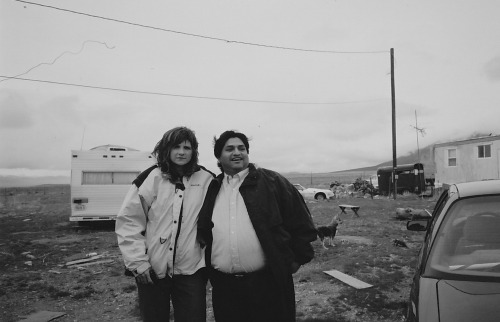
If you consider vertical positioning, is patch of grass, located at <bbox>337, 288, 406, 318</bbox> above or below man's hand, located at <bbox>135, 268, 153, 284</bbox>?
below

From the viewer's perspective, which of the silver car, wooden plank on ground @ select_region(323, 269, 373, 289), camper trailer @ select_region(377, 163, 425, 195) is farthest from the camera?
camper trailer @ select_region(377, 163, 425, 195)

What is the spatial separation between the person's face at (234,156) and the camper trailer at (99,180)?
35.0ft

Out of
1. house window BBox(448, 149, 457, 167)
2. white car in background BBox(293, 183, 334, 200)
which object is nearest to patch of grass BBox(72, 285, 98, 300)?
white car in background BBox(293, 183, 334, 200)

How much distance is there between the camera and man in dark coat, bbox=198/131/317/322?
102 inches

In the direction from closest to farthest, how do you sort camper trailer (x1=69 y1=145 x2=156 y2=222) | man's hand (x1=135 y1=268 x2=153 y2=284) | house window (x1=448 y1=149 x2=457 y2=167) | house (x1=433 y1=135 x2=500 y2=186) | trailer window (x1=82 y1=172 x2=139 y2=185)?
man's hand (x1=135 y1=268 x2=153 y2=284) < camper trailer (x1=69 y1=145 x2=156 y2=222) < trailer window (x1=82 y1=172 x2=139 y2=185) < house (x1=433 y1=135 x2=500 y2=186) < house window (x1=448 y1=149 x2=457 y2=167)

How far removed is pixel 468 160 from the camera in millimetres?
23141

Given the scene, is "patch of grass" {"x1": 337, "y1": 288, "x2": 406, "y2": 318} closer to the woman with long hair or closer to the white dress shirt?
the white dress shirt

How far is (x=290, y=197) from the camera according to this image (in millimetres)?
2744

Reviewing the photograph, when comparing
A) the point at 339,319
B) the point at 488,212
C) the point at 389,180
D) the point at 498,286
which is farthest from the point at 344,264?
the point at 389,180

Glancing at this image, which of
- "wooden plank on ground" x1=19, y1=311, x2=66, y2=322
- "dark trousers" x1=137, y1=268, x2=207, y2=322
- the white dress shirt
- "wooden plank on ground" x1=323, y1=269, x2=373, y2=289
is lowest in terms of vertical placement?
"wooden plank on ground" x1=19, y1=311, x2=66, y2=322

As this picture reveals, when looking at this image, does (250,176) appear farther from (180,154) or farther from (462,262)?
(462,262)

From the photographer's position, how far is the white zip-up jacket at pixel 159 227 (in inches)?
102

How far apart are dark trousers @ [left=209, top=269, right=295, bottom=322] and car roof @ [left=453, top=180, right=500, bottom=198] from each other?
1488 millimetres

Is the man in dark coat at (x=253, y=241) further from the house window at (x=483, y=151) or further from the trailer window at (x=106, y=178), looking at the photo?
the house window at (x=483, y=151)
